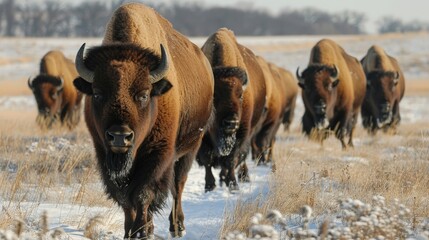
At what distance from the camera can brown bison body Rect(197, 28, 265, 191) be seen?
9.12 meters

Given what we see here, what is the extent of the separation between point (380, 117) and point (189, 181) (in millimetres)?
8916

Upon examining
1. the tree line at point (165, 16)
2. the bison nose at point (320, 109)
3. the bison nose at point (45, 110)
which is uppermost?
the bison nose at point (320, 109)

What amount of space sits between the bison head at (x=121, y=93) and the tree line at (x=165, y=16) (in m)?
85.0

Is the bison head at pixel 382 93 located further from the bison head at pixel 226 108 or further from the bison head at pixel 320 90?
the bison head at pixel 226 108

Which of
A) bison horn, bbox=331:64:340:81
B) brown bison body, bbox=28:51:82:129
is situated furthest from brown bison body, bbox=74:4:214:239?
brown bison body, bbox=28:51:82:129

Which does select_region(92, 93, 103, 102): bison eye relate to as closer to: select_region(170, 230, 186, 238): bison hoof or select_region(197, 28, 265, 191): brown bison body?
select_region(170, 230, 186, 238): bison hoof

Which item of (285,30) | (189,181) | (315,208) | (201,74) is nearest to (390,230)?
(315,208)

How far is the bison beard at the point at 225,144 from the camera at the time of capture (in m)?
9.09

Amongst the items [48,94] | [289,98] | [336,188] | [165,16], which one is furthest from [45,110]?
[165,16]

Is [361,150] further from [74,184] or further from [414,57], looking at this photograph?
[414,57]

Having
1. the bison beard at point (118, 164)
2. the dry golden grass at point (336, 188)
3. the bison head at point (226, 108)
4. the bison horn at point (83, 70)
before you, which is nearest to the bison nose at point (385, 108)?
the dry golden grass at point (336, 188)

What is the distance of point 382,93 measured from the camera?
57.6 feet

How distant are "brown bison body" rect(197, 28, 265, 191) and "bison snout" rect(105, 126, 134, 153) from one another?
159 inches

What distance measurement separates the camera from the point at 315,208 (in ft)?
21.5
